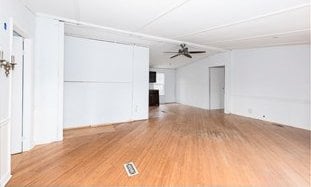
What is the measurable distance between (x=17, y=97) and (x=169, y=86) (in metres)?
8.90

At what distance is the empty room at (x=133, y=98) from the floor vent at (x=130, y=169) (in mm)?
16

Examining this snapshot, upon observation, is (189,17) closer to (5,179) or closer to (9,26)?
(9,26)

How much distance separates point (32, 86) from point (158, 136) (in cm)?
289

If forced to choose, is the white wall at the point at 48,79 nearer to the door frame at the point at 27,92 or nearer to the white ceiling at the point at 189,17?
the door frame at the point at 27,92

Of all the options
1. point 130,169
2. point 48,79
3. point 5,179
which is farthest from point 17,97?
point 130,169

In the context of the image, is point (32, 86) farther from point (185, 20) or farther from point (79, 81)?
point (185, 20)

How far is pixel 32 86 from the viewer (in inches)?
143

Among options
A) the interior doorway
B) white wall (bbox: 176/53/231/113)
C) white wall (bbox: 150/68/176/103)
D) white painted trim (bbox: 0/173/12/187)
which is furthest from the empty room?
white wall (bbox: 150/68/176/103)

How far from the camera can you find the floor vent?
270 cm

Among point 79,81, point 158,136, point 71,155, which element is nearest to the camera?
A: point 71,155

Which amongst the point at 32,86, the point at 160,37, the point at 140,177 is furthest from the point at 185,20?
the point at 32,86

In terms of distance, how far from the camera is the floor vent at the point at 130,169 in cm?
270

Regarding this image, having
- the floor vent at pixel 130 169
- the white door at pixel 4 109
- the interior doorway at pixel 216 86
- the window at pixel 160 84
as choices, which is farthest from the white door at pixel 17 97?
the window at pixel 160 84

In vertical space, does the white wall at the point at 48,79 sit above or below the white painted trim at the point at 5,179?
above
